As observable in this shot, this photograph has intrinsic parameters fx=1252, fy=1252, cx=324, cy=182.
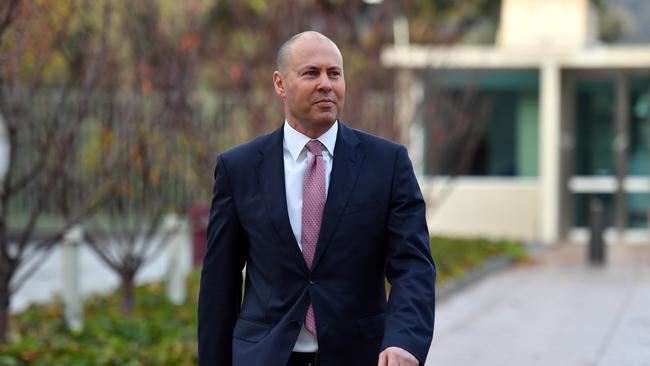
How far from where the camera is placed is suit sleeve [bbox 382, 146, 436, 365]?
11.9ft

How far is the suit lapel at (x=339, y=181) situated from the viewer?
3719mm

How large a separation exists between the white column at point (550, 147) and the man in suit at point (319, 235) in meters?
15.5

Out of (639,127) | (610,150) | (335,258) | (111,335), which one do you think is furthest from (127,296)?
(639,127)

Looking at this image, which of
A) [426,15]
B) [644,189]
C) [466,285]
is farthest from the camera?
[426,15]

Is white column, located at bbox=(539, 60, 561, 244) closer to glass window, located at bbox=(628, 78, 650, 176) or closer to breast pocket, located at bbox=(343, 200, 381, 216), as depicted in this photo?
glass window, located at bbox=(628, 78, 650, 176)

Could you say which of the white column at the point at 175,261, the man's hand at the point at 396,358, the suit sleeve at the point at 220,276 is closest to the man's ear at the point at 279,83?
the suit sleeve at the point at 220,276

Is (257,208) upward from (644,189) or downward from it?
upward

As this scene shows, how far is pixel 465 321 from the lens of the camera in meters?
11.0

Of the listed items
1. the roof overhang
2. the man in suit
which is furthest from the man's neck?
the roof overhang

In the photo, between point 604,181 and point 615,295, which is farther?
point 604,181

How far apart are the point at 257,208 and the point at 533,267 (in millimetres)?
12195

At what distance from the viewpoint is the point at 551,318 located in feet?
36.2

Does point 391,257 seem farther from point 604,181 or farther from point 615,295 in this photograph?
point 604,181

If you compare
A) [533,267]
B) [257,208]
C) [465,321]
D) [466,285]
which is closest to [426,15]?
[533,267]
